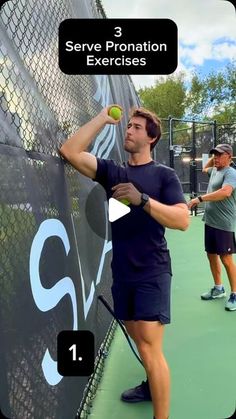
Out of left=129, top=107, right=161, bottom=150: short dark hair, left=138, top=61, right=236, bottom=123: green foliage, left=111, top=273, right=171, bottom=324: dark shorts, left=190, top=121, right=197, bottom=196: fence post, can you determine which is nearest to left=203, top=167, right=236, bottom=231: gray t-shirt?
left=129, top=107, right=161, bottom=150: short dark hair

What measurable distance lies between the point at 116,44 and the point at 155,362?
1.57m

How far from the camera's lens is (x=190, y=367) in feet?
9.21

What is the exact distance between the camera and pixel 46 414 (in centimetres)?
158

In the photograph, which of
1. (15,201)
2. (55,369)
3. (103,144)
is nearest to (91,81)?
(103,144)

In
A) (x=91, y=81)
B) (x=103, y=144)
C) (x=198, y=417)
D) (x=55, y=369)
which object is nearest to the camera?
(x=55, y=369)

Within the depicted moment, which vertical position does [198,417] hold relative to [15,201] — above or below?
below

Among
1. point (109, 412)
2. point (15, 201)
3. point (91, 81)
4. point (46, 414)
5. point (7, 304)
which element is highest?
point (91, 81)

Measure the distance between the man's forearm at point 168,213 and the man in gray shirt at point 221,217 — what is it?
197 cm

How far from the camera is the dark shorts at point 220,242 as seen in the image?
13.1 ft

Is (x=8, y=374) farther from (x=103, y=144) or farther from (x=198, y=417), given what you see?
(x=103, y=144)

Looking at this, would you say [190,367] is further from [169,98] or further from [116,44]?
[169,98]

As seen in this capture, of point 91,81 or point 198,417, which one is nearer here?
point 198,417

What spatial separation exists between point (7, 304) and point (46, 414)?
59 centimetres

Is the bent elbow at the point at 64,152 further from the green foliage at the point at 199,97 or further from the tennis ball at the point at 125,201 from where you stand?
the green foliage at the point at 199,97
